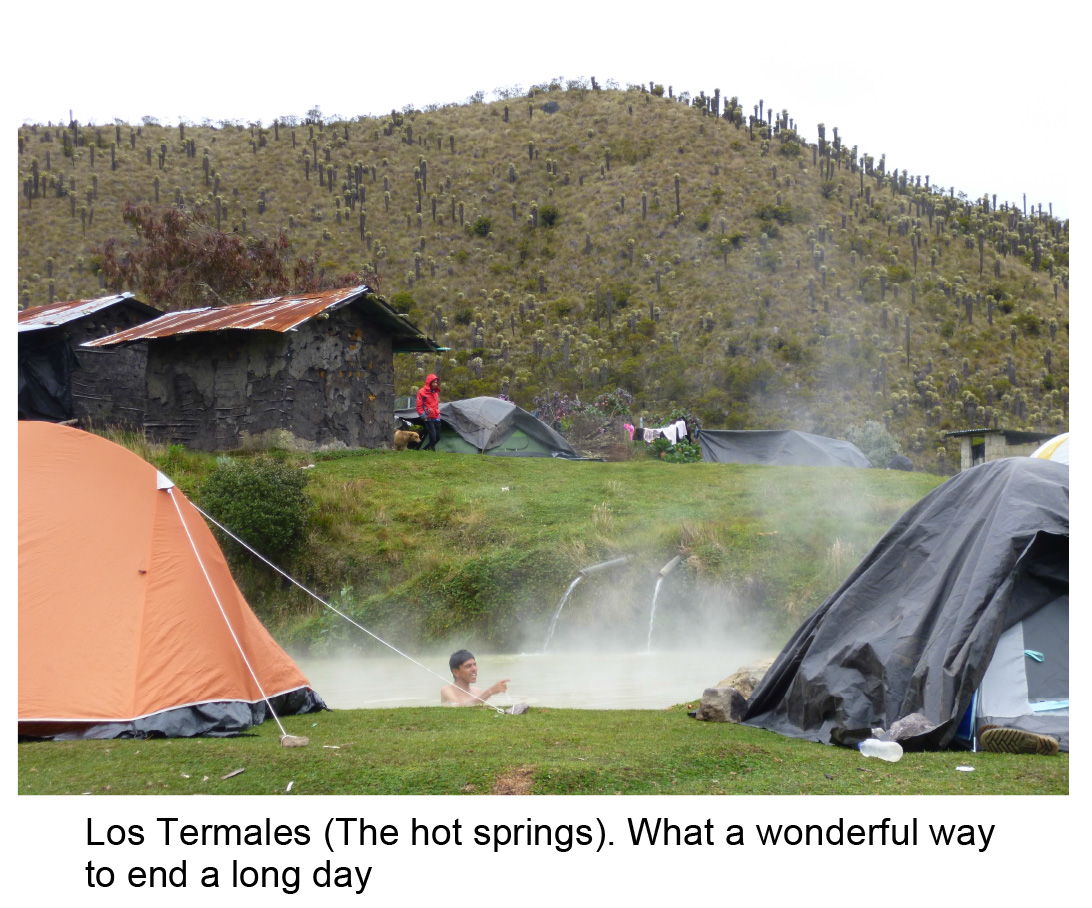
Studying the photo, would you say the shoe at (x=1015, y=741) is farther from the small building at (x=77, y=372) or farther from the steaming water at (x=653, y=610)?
the small building at (x=77, y=372)

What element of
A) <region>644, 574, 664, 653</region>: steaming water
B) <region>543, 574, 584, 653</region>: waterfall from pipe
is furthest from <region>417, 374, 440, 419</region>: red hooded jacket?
<region>644, 574, 664, 653</region>: steaming water

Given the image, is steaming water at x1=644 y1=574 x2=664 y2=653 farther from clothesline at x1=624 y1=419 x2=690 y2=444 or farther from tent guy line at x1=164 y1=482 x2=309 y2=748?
clothesline at x1=624 y1=419 x2=690 y2=444

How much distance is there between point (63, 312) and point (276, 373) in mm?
8384

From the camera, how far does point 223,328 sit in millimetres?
22578

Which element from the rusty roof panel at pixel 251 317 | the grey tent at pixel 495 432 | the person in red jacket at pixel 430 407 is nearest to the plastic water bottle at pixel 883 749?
the rusty roof panel at pixel 251 317

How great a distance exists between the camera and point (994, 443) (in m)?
27.9

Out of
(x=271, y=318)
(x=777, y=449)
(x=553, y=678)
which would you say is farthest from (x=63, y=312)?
(x=553, y=678)

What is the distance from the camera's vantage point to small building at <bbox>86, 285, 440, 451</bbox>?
2278 centimetres

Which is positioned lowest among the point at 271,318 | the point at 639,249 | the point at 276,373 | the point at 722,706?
the point at 722,706

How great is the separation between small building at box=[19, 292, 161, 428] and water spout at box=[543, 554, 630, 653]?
13.8 m

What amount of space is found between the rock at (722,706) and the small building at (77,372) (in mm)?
19472

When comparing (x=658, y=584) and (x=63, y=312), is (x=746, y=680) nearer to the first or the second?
(x=658, y=584)

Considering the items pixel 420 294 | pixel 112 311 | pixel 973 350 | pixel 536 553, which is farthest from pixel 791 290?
pixel 536 553

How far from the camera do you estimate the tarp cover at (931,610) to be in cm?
776
